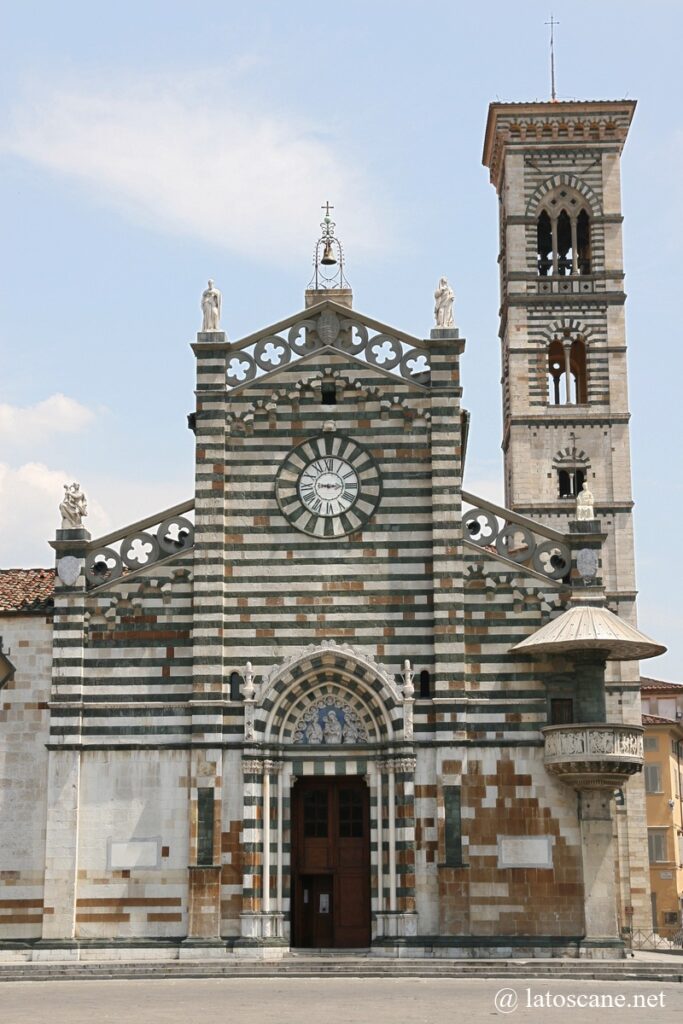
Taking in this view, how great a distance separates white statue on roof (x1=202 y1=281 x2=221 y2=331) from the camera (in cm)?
3272

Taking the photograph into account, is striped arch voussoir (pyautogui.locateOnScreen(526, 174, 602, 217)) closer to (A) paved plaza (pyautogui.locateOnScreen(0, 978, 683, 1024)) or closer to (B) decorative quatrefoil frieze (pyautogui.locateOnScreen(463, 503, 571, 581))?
(B) decorative quatrefoil frieze (pyautogui.locateOnScreen(463, 503, 571, 581))

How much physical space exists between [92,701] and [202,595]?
3020 millimetres

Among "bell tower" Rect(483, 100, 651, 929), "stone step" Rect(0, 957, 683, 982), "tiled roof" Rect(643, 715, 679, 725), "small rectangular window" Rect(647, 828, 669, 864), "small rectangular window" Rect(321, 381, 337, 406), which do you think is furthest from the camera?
"tiled roof" Rect(643, 715, 679, 725)

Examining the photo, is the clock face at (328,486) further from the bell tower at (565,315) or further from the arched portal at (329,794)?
the bell tower at (565,315)

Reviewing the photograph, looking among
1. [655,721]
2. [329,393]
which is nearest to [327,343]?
[329,393]

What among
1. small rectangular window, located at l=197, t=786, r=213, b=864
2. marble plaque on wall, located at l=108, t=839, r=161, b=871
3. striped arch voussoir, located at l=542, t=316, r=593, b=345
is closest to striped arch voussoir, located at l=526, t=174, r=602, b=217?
striped arch voussoir, located at l=542, t=316, r=593, b=345

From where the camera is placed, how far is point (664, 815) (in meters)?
57.8

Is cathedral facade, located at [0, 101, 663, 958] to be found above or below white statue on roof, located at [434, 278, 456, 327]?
below

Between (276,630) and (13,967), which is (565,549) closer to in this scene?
(276,630)

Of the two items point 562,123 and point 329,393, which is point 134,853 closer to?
point 329,393

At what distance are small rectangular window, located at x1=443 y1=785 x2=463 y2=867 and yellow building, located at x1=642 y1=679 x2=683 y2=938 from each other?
26.5 metres

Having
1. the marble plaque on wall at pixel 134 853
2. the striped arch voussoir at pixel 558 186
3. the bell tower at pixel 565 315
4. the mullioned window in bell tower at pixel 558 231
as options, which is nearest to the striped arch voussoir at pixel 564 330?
the bell tower at pixel 565 315

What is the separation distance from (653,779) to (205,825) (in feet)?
103

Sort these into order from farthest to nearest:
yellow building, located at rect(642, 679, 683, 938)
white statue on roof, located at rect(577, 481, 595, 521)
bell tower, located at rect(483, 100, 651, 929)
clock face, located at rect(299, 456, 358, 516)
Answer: yellow building, located at rect(642, 679, 683, 938)
bell tower, located at rect(483, 100, 651, 929)
clock face, located at rect(299, 456, 358, 516)
white statue on roof, located at rect(577, 481, 595, 521)
